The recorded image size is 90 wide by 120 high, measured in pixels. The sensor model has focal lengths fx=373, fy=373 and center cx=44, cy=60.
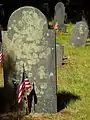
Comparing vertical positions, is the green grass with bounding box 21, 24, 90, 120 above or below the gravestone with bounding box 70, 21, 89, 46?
below

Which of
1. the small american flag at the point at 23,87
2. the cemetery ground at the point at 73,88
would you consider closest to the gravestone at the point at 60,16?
the cemetery ground at the point at 73,88

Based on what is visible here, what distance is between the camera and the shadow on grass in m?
7.54

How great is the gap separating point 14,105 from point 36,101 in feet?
1.41

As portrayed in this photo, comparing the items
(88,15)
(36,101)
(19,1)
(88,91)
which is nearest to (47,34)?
(36,101)

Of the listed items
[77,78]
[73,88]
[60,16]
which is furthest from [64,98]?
[60,16]

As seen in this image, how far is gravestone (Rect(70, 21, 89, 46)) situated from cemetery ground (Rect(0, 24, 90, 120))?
474 millimetres

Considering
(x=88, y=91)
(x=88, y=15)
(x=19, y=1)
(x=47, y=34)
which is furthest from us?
(x=19, y=1)

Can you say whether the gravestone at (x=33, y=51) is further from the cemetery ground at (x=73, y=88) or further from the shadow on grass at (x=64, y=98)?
the shadow on grass at (x=64, y=98)

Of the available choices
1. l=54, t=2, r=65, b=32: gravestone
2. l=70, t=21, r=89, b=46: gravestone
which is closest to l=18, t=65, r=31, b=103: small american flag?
l=70, t=21, r=89, b=46: gravestone

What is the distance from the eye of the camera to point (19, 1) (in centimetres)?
2555

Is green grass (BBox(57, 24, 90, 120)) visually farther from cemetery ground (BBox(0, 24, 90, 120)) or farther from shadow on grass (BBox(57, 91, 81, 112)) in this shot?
shadow on grass (BBox(57, 91, 81, 112))

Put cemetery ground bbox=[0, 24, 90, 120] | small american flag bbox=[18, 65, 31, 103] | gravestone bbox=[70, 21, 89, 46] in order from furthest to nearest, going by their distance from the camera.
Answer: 1. gravestone bbox=[70, 21, 89, 46]
2. cemetery ground bbox=[0, 24, 90, 120]
3. small american flag bbox=[18, 65, 31, 103]

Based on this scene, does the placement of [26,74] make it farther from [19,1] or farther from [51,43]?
[19,1]

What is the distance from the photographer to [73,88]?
8.93 metres
